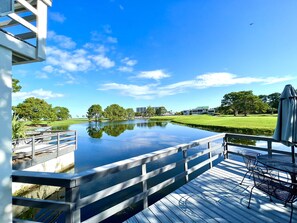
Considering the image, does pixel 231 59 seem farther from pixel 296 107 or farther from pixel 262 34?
pixel 296 107

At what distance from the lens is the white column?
134cm

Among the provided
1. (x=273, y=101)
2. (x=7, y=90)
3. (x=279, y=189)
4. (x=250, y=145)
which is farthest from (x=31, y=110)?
(x=273, y=101)

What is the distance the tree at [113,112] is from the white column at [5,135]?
2873 inches

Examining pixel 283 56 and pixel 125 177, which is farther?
pixel 283 56

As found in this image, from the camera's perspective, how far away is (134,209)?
175 inches

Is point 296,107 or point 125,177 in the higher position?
point 296,107

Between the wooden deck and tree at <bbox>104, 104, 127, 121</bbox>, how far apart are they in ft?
237

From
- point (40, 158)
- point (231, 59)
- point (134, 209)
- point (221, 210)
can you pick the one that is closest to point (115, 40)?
point (231, 59)

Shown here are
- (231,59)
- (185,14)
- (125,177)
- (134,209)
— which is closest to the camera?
(134,209)

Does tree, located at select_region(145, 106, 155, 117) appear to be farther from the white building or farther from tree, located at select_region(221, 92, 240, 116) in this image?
the white building

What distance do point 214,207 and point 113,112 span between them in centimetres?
7335

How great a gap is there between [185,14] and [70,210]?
1363 centimetres

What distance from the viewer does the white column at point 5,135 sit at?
1.34 metres

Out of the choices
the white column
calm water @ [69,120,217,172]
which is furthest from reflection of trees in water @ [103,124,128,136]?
the white column
